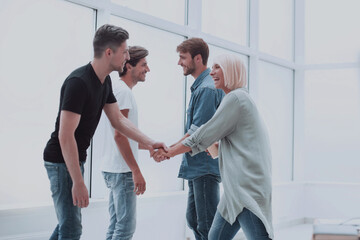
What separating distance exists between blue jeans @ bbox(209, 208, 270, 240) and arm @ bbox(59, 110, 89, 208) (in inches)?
26.0

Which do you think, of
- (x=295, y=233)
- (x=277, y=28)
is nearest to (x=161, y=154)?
(x=295, y=233)

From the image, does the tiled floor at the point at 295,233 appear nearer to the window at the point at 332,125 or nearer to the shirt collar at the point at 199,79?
the window at the point at 332,125

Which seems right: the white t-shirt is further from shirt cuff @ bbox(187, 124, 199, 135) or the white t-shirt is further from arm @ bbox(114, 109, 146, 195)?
shirt cuff @ bbox(187, 124, 199, 135)

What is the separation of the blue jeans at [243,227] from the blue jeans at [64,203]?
2.14 feet

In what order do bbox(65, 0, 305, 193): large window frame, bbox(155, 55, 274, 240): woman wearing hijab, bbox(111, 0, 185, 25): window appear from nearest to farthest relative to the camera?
bbox(155, 55, 274, 240): woman wearing hijab
bbox(65, 0, 305, 193): large window frame
bbox(111, 0, 185, 25): window

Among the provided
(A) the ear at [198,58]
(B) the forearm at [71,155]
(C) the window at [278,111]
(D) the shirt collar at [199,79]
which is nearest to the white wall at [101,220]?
(B) the forearm at [71,155]

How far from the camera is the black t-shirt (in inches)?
81.0

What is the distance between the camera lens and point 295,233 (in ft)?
17.2

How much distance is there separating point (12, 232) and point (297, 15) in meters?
4.71

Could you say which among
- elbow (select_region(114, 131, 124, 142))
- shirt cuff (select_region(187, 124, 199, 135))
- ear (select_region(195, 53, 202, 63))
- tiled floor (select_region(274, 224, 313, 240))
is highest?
ear (select_region(195, 53, 202, 63))

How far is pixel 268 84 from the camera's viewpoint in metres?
5.79

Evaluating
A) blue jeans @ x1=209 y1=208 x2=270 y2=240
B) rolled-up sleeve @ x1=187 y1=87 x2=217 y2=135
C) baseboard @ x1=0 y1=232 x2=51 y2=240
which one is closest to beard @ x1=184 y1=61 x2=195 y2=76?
rolled-up sleeve @ x1=187 y1=87 x2=217 y2=135

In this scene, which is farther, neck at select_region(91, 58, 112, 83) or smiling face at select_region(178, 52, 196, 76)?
smiling face at select_region(178, 52, 196, 76)

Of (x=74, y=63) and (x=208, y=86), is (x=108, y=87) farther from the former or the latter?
(x=74, y=63)
